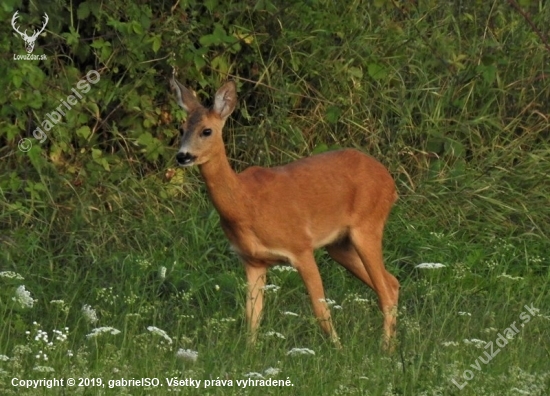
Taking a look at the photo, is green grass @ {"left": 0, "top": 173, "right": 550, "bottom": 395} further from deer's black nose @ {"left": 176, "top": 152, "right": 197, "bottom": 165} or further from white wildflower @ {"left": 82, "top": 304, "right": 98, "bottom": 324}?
deer's black nose @ {"left": 176, "top": 152, "right": 197, "bottom": 165}

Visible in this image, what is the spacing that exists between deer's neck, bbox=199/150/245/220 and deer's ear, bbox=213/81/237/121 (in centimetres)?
26

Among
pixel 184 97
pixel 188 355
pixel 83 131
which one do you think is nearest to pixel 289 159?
pixel 83 131

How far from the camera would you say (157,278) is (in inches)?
307

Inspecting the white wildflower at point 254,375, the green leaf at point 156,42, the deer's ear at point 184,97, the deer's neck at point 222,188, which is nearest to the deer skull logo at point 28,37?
the green leaf at point 156,42

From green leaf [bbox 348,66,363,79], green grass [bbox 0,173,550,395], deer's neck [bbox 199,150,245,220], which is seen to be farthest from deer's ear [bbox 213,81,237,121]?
green leaf [bbox 348,66,363,79]

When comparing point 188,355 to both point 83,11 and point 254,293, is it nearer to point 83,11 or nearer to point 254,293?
point 254,293

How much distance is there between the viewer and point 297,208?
24.2 feet

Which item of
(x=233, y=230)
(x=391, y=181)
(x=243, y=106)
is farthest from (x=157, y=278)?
(x=243, y=106)

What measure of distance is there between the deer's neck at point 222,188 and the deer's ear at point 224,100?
26 centimetres

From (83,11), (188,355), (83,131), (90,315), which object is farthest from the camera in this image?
(83,131)

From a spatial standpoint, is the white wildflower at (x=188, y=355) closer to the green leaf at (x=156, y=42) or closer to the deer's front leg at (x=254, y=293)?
the deer's front leg at (x=254, y=293)

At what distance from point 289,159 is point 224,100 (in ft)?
6.83

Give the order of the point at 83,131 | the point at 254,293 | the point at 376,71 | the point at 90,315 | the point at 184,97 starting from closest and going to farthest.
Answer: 1. the point at 90,315
2. the point at 254,293
3. the point at 184,97
4. the point at 83,131
5. the point at 376,71

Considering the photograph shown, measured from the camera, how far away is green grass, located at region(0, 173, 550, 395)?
564cm
